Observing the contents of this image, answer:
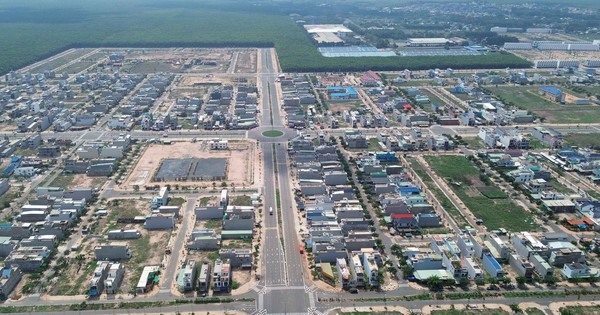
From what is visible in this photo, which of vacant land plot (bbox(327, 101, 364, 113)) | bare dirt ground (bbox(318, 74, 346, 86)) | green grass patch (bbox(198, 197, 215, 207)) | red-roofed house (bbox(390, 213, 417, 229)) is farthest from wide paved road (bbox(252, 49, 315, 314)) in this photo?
bare dirt ground (bbox(318, 74, 346, 86))

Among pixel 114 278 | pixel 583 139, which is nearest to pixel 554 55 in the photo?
pixel 583 139

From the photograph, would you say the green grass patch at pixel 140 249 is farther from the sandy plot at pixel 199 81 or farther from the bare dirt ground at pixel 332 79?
the bare dirt ground at pixel 332 79

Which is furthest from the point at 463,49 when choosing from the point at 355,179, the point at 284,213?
the point at 284,213

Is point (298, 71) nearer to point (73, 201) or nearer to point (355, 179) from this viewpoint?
point (355, 179)

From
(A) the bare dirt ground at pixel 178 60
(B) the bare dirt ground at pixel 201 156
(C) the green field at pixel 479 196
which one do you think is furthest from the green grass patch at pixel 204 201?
(A) the bare dirt ground at pixel 178 60

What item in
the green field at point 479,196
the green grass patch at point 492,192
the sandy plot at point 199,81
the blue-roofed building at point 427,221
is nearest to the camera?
the blue-roofed building at point 427,221

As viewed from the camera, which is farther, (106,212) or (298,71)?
(298,71)

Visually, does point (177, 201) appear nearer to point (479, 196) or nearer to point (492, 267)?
point (492, 267)
